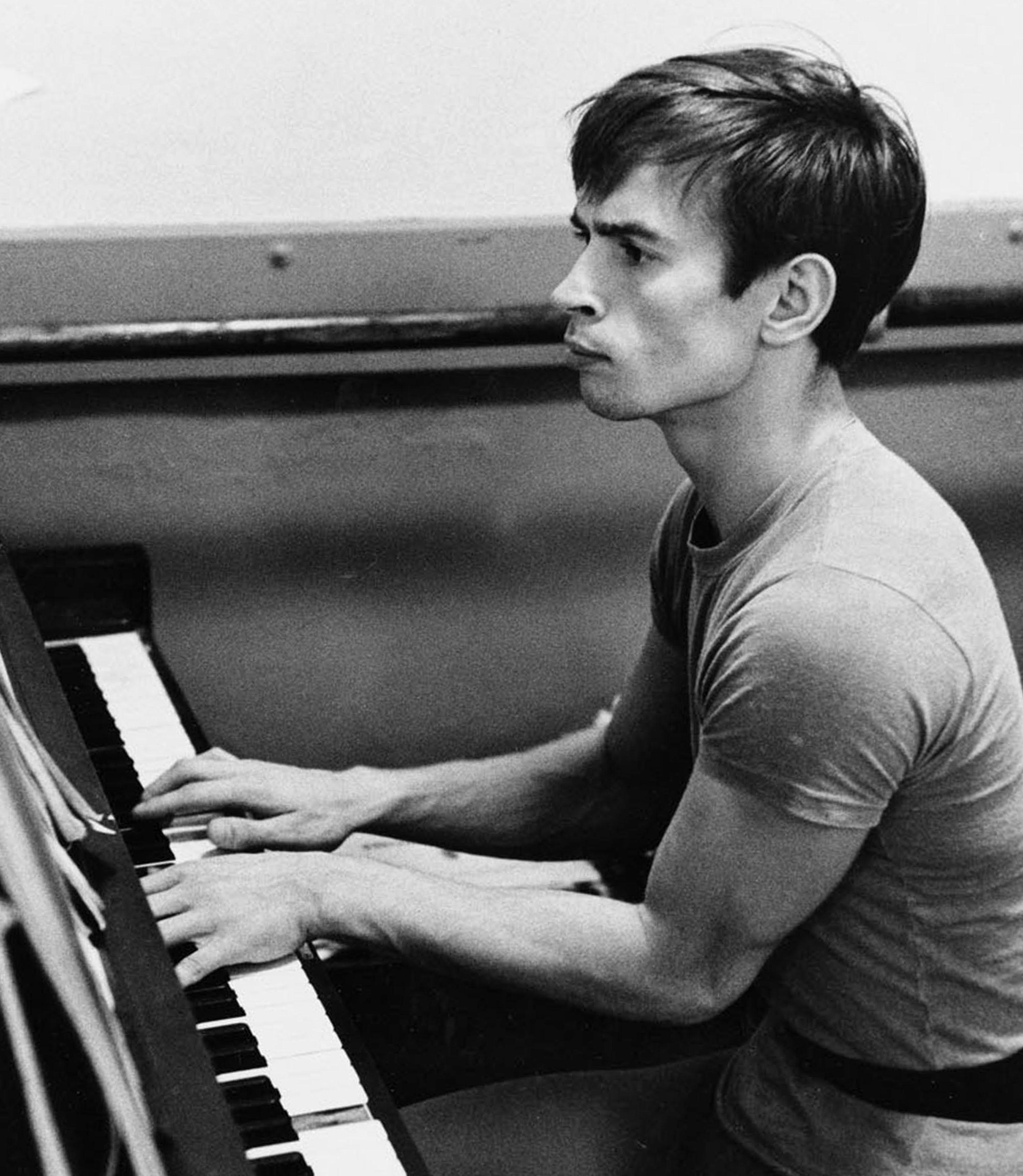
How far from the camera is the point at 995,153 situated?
229cm

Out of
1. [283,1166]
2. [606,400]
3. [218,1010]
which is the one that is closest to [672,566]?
[606,400]

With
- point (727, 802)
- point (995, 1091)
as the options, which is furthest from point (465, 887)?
point (995, 1091)

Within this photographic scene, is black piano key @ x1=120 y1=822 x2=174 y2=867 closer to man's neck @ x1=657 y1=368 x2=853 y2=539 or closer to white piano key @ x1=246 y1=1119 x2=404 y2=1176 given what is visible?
white piano key @ x1=246 y1=1119 x2=404 y2=1176

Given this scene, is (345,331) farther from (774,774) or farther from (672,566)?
(774,774)

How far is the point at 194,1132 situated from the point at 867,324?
2.88 feet

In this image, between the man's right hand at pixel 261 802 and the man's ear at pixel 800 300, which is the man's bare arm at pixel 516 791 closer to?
the man's right hand at pixel 261 802

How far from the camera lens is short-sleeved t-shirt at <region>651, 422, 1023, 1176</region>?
4.46 feet

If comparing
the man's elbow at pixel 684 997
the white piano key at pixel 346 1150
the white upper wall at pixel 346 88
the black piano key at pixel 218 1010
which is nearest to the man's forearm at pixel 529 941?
the man's elbow at pixel 684 997

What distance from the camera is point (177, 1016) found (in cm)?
113

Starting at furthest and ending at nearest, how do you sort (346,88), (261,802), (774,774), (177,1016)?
(346,88), (261,802), (774,774), (177,1016)

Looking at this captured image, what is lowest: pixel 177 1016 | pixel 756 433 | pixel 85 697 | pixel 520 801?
pixel 520 801

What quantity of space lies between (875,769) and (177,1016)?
54 centimetres

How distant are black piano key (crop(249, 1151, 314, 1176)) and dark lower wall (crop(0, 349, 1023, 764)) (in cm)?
115

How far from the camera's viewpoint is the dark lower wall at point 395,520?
2203mm
